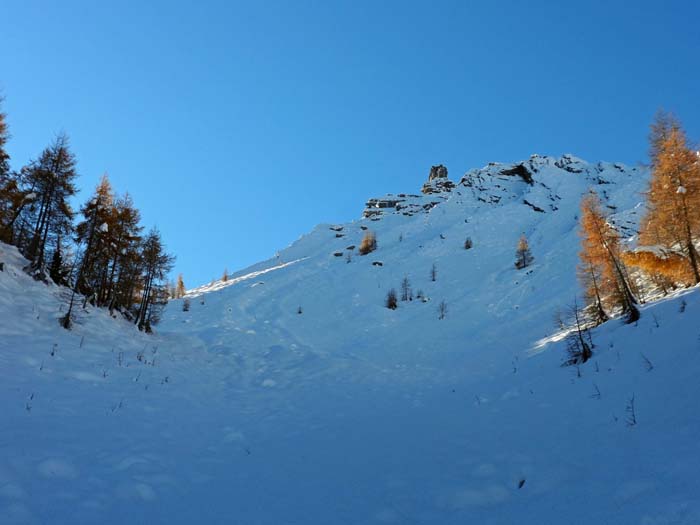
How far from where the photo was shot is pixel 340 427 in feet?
28.2

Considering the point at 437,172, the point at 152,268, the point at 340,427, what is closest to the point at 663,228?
the point at 340,427

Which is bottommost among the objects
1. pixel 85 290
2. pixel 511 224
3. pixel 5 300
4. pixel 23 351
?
pixel 23 351

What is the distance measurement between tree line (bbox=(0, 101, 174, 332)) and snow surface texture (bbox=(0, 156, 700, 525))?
375cm

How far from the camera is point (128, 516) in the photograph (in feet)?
13.3

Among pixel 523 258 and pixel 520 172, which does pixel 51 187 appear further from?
pixel 520 172

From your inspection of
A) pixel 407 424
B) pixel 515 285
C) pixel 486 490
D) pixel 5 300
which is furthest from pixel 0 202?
pixel 515 285

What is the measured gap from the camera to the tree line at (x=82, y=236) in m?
20.2

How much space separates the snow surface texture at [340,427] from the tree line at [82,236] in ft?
12.3

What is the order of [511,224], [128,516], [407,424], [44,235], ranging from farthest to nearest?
[511,224] < [44,235] < [407,424] < [128,516]

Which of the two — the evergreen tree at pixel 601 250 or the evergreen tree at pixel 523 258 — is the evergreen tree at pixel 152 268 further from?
the evergreen tree at pixel 523 258

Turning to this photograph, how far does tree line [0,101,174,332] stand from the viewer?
20.2 metres

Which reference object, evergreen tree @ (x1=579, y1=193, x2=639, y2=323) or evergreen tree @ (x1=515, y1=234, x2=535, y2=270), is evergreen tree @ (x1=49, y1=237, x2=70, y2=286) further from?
evergreen tree @ (x1=515, y1=234, x2=535, y2=270)

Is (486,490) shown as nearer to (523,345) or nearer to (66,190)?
(523,345)

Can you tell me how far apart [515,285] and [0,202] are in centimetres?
3837
